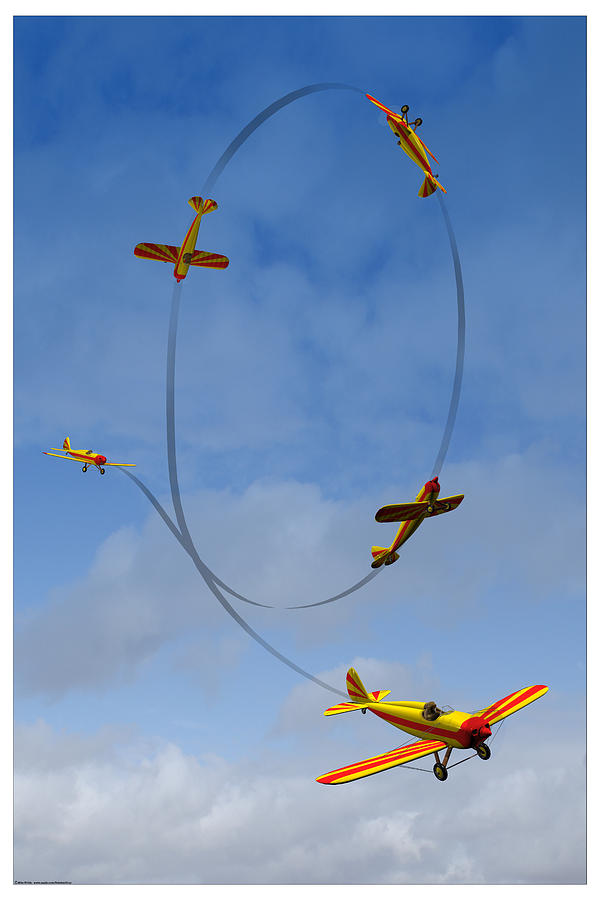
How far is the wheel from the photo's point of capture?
111 ft

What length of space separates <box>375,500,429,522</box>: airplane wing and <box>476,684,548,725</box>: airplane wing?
8.02 m

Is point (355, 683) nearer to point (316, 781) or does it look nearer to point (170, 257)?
point (316, 781)

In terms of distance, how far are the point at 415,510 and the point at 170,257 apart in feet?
56.4

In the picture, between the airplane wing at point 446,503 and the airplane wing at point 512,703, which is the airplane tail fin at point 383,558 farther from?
the airplane wing at point 512,703

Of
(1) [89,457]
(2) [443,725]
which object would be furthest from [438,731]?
(1) [89,457]

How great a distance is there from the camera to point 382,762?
110 ft

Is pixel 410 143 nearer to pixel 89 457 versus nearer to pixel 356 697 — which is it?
pixel 356 697

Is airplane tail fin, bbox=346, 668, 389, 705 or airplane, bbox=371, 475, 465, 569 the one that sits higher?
airplane, bbox=371, 475, 465, 569

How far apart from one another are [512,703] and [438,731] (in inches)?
126

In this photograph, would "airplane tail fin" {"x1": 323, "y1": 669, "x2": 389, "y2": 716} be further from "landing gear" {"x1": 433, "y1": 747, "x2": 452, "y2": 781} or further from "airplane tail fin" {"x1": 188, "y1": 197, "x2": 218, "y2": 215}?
"airplane tail fin" {"x1": 188, "y1": 197, "x2": 218, "y2": 215}

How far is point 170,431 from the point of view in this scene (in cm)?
3909

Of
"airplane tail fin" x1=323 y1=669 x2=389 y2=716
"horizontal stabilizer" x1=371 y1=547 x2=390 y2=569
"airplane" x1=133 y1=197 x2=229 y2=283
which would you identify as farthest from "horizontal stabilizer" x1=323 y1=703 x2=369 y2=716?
"airplane" x1=133 y1=197 x2=229 y2=283

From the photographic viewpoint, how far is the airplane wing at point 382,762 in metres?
32.4

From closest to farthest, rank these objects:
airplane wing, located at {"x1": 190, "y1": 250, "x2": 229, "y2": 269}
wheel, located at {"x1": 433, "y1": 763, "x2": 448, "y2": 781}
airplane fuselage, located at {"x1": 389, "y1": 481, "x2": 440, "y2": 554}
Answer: wheel, located at {"x1": 433, "y1": 763, "x2": 448, "y2": 781} < airplane fuselage, located at {"x1": 389, "y1": 481, "x2": 440, "y2": 554} < airplane wing, located at {"x1": 190, "y1": 250, "x2": 229, "y2": 269}
